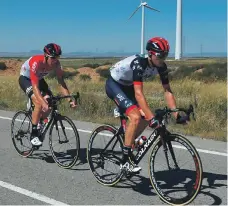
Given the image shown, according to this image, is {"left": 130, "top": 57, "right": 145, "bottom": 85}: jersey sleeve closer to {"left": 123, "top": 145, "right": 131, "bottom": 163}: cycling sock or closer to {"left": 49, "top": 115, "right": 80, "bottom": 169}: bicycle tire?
{"left": 123, "top": 145, "right": 131, "bottom": 163}: cycling sock

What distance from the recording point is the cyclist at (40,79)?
6285 millimetres

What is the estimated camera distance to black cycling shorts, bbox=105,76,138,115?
5.26 m

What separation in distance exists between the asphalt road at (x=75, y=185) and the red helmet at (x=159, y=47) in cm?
176

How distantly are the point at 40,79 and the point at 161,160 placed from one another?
2.87 m

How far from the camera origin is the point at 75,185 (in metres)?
5.59

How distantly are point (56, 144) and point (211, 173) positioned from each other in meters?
2.46

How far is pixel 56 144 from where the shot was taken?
21.9 ft

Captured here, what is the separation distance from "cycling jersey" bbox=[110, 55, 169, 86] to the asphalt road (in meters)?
1.42

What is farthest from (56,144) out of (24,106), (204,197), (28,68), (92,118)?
(24,106)

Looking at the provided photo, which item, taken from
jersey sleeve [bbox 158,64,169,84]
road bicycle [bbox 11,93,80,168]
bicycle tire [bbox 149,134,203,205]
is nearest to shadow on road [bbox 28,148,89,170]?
road bicycle [bbox 11,93,80,168]

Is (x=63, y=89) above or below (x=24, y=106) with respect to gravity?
above

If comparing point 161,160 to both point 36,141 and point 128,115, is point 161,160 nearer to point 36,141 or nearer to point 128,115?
point 128,115

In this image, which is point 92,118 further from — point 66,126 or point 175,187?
point 175,187

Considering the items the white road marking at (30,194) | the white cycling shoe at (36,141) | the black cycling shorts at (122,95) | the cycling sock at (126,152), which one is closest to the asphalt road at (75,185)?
the white road marking at (30,194)
